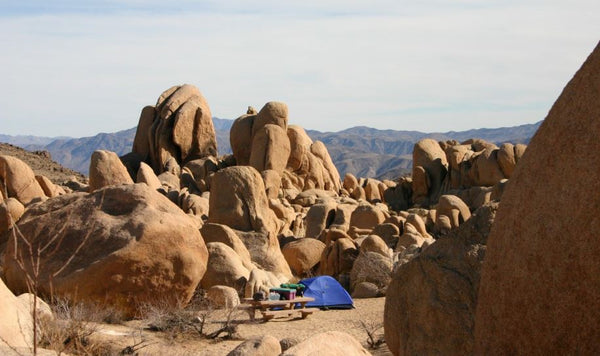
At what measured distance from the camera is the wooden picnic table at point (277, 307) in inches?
623

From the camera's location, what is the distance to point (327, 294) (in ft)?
59.2

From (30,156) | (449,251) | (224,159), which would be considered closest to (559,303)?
(449,251)

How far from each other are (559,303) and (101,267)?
10.1 m

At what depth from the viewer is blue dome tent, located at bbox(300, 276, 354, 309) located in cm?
1789

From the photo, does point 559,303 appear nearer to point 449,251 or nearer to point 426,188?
point 449,251

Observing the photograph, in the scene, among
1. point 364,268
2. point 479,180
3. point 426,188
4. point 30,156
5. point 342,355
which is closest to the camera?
point 342,355

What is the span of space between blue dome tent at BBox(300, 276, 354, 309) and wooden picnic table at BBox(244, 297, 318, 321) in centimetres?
95

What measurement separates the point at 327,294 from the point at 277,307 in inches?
75.4

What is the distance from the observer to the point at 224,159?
141 feet

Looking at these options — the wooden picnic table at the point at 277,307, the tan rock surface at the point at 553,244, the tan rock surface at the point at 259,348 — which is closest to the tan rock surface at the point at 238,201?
the wooden picnic table at the point at 277,307

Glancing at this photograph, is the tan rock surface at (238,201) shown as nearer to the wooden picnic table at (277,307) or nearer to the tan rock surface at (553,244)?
the wooden picnic table at (277,307)

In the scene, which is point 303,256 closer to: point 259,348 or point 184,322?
point 184,322

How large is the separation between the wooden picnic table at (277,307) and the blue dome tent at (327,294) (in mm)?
954

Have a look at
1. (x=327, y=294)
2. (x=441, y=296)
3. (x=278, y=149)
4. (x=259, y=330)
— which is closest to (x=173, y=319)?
(x=259, y=330)
